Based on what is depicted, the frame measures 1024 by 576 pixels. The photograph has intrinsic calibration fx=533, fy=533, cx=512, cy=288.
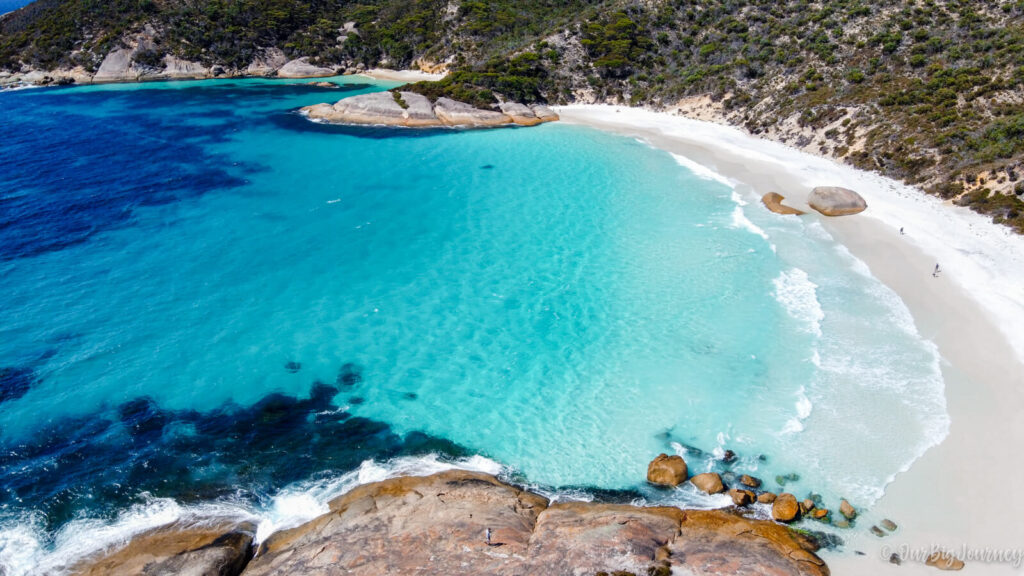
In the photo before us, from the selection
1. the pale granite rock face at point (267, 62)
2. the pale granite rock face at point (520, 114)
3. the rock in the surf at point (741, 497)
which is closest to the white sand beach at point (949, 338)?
the rock in the surf at point (741, 497)

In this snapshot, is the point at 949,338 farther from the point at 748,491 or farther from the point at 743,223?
the point at 748,491

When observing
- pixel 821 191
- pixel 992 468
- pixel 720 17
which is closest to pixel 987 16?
pixel 720 17

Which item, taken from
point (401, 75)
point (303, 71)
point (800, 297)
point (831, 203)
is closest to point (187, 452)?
point (800, 297)

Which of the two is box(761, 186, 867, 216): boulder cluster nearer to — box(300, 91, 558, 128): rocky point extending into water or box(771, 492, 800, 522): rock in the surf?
box(771, 492, 800, 522): rock in the surf

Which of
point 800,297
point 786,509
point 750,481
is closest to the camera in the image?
point 786,509

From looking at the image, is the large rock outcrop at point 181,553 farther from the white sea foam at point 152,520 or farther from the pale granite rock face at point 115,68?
the pale granite rock face at point 115,68

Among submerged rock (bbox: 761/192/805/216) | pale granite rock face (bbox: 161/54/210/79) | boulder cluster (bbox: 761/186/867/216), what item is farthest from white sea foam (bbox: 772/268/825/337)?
pale granite rock face (bbox: 161/54/210/79)
